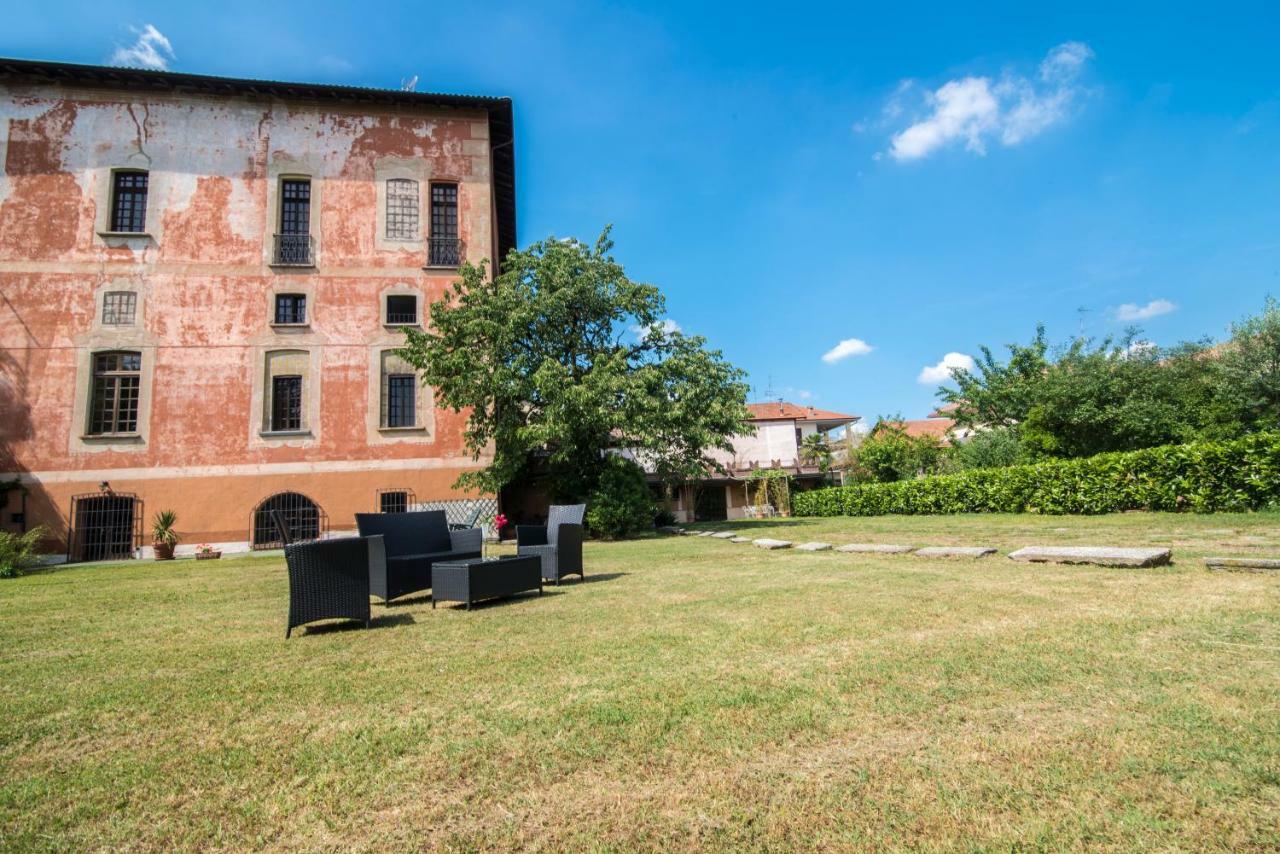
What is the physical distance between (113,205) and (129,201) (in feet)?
1.30

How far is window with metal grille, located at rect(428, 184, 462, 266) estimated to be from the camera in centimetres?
1833

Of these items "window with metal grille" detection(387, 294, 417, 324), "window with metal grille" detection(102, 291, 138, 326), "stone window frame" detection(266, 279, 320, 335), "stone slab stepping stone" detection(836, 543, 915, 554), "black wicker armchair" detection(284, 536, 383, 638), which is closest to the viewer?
"black wicker armchair" detection(284, 536, 383, 638)

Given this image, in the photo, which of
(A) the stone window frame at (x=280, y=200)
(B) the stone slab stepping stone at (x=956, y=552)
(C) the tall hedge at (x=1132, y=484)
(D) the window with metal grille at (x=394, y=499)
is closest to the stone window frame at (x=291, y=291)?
(A) the stone window frame at (x=280, y=200)

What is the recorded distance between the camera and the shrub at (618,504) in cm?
1496

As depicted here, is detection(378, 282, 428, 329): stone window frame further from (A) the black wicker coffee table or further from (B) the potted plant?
(A) the black wicker coffee table

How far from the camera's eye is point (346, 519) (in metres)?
16.5

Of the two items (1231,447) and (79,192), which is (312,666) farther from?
(79,192)

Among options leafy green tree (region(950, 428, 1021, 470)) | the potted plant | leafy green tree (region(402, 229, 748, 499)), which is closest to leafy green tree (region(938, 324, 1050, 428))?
leafy green tree (region(950, 428, 1021, 470))

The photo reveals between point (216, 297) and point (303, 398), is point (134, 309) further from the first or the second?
point (303, 398)

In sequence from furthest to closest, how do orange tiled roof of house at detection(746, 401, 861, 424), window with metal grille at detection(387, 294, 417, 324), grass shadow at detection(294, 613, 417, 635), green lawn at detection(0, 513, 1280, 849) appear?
orange tiled roof of house at detection(746, 401, 861, 424)
window with metal grille at detection(387, 294, 417, 324)
grass shadow at detection(294, 613, 417, 635)
green lawn at detection(0, 513, 1280, 849)

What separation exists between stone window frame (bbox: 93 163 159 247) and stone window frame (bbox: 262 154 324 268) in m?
2.99

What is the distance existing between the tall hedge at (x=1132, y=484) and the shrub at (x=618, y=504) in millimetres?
9790

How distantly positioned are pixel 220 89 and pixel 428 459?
1246 cm

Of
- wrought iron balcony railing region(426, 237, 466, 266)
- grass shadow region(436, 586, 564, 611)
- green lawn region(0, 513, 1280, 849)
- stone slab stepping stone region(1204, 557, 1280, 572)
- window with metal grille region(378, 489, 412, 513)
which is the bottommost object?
grass shadow region(436, 586, 564, 611)
